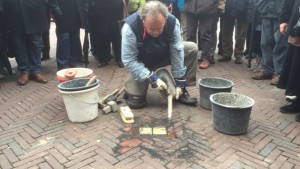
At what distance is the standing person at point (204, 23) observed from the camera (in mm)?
5520

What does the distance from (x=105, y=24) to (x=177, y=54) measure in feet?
6.88

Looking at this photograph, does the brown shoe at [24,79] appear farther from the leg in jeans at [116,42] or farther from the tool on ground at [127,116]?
the tool on ground at [127,116]

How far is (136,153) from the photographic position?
3.09m

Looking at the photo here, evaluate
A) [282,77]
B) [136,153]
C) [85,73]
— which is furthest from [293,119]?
[85,73]

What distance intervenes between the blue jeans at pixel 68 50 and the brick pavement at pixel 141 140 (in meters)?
1.12

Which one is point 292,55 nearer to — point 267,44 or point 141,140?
point 267,44

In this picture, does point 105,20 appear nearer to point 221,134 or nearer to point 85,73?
point 85,73

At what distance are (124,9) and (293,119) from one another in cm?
330

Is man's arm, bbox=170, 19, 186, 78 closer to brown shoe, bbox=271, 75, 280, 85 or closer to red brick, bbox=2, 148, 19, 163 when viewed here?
brown shoe, bbox=271, 75, 280, 85

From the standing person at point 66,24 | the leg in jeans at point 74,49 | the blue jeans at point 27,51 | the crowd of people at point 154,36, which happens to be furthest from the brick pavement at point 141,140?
the leg in jeans at point 74,49

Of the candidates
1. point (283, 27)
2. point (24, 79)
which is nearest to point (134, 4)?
point (24, 79)

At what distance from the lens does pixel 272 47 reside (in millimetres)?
4996

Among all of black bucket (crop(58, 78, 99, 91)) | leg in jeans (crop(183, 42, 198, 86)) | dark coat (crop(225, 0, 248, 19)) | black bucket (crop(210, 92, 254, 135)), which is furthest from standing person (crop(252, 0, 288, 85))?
black bucket (crop(58, 78, 99, 91))

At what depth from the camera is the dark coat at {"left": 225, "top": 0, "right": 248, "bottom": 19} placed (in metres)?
5.54
